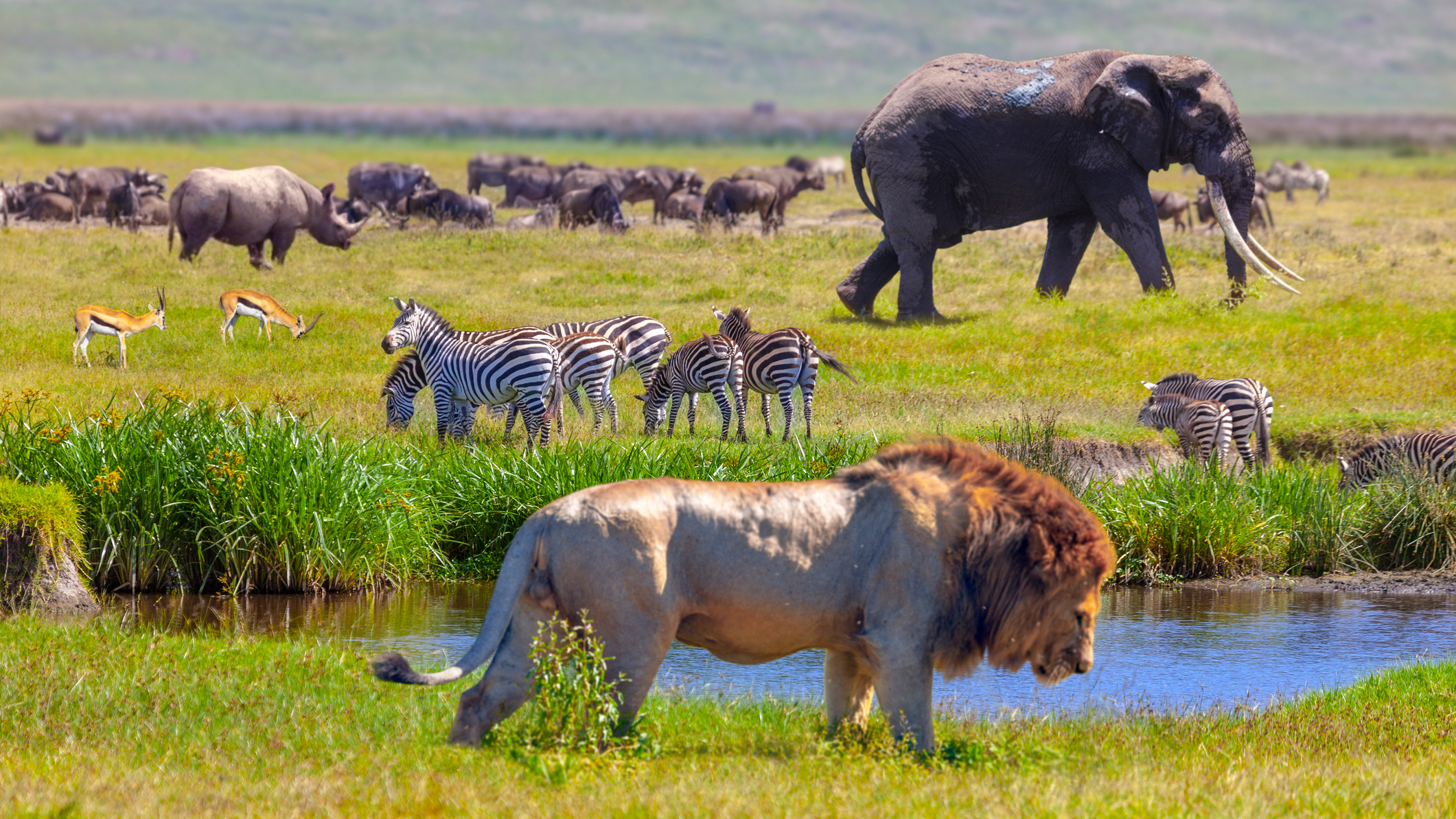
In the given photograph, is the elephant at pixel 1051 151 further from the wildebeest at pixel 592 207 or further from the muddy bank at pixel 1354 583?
the wildebeest at pixel 592 207

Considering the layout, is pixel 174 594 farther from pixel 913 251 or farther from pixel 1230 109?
pixel 1230 109

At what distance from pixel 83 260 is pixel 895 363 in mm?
16200

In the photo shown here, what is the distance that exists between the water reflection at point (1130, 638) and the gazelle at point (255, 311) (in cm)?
1050

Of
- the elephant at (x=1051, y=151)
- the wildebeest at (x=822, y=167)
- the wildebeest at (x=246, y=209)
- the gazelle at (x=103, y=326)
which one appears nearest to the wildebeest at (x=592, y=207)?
the wildebeest at (x=246, y=209)

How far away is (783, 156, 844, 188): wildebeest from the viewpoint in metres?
66.4

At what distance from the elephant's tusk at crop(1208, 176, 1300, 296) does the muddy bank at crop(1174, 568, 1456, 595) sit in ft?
29.2

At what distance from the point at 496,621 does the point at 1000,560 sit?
2229 mm

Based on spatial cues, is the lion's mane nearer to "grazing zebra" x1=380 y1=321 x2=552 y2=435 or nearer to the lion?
the lion

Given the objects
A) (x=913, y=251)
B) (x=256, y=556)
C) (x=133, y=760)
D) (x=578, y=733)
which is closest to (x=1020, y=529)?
(x=578, y=733)

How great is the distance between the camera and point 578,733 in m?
7.07

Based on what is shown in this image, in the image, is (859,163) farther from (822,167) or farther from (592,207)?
(822,167)

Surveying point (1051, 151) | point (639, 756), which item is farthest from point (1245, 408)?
point (639, 756)

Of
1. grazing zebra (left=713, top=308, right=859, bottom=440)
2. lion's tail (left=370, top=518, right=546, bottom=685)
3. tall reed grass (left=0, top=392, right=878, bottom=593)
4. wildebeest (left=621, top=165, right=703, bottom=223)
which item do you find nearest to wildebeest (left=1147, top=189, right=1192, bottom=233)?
wildebeest (left=621, top=165, right=703, bottom=223)

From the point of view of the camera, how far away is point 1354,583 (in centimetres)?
1442
